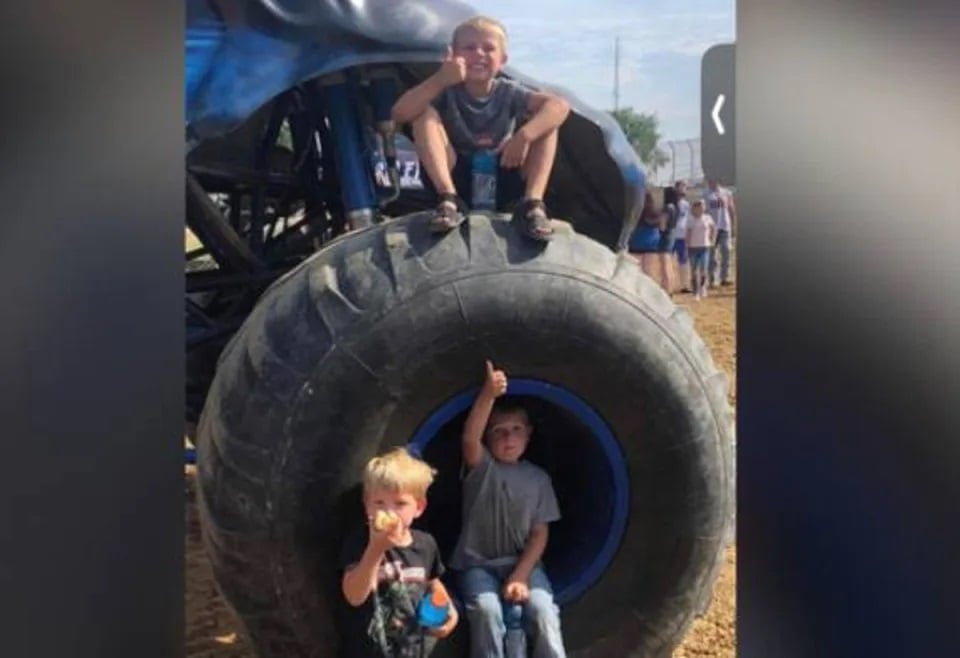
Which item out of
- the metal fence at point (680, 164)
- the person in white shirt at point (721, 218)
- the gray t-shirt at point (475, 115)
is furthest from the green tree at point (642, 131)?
the gray t-shirt at point (475, 115)

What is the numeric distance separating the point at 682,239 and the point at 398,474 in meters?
0.93

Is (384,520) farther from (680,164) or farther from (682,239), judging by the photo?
(680,164)

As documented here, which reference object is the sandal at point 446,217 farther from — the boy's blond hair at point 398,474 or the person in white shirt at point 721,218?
the person in white shirt at point 721,218

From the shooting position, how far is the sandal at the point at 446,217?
362 cm

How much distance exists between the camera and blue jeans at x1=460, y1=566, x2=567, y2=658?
144 inches

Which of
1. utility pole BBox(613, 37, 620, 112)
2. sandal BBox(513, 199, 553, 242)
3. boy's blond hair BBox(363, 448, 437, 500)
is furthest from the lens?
utility pole BBox(613, 37, 620, 112)

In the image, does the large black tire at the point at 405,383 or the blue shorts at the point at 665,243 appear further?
the blue shorts at the point at 665,243

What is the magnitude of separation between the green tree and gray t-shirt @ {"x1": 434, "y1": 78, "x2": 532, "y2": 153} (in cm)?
28

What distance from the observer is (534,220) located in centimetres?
365

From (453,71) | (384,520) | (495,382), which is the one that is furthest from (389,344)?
(453,71)

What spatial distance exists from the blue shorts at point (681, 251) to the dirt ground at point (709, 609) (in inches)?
3.4

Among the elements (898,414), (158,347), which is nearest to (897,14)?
(898,414)

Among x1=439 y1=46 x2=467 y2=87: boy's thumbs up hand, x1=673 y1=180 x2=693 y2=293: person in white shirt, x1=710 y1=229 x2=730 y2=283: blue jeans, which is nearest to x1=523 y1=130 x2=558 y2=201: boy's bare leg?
x1=439 y1=46 x2=467 y2=87: boy's thumbs up hand

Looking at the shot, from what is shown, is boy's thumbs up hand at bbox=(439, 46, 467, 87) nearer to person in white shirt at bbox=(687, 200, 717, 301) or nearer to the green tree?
the green tree
